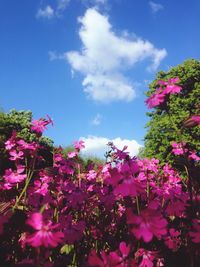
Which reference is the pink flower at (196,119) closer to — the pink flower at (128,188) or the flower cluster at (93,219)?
the flower cluster at (93,219)

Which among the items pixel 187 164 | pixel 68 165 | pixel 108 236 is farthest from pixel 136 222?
pixel 68 165

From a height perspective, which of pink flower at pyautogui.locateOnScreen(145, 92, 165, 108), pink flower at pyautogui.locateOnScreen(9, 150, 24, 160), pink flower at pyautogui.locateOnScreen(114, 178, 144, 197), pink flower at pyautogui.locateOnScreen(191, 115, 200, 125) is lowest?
pink flower at pyautogui.locateOnScreen(114, 178, 144, 197)

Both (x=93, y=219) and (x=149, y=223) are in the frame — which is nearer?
(x=149, y=223)

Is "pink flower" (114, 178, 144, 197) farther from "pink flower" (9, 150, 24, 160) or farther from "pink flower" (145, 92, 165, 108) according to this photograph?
"pink flower" (9, 150, 24, 160)

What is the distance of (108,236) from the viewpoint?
10.5ft

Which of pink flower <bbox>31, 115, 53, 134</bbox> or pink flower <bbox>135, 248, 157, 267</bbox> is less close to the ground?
pink flower <bbox>31, 115, 53, 134</bbox>

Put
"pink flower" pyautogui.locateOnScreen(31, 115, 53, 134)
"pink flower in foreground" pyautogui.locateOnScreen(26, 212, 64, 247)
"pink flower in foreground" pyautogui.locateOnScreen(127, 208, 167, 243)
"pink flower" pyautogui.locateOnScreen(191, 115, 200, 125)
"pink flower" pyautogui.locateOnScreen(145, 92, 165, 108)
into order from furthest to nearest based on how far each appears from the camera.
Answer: "pink flower" pyautogui.locateOnScreen(31, 115, 53, 134), "pink flower" pyautogui.locateOnScreen(145, 92, 165, 108), "pink flower" pyautogui.locateOnScreen(191, 115, 200, 125), "pink flower in foreground" pyautogui.locateOnScreen(127, 208, 167, 243), "pink flower in foreground" pyautogui.locateOnScreen(26, 212, 64, 247)

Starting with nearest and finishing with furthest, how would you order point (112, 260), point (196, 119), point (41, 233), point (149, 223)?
1. point (41, 233)
2. point (149, 223)
3. point (112, 260)
4. point (196, 119)

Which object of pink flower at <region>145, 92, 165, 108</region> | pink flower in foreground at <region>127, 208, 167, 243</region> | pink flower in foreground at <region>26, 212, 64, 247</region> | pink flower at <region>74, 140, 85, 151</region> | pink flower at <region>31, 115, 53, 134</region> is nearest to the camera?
pink flower in foreground at <region>26, 212, 64, 247</region>

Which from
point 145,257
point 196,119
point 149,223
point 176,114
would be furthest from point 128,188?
point 176,114

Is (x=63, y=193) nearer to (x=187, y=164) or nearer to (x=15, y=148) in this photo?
(x=15, y=148)

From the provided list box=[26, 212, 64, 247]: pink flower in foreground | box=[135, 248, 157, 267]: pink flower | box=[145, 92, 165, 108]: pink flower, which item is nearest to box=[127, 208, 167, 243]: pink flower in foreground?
box=[26, 212, 64, 247]: pink flower in foreground

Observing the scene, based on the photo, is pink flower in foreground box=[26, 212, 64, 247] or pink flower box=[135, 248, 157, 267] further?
pink flower box=[135, 248, 157, 267]

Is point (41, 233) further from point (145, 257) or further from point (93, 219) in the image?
point (93, 219)
